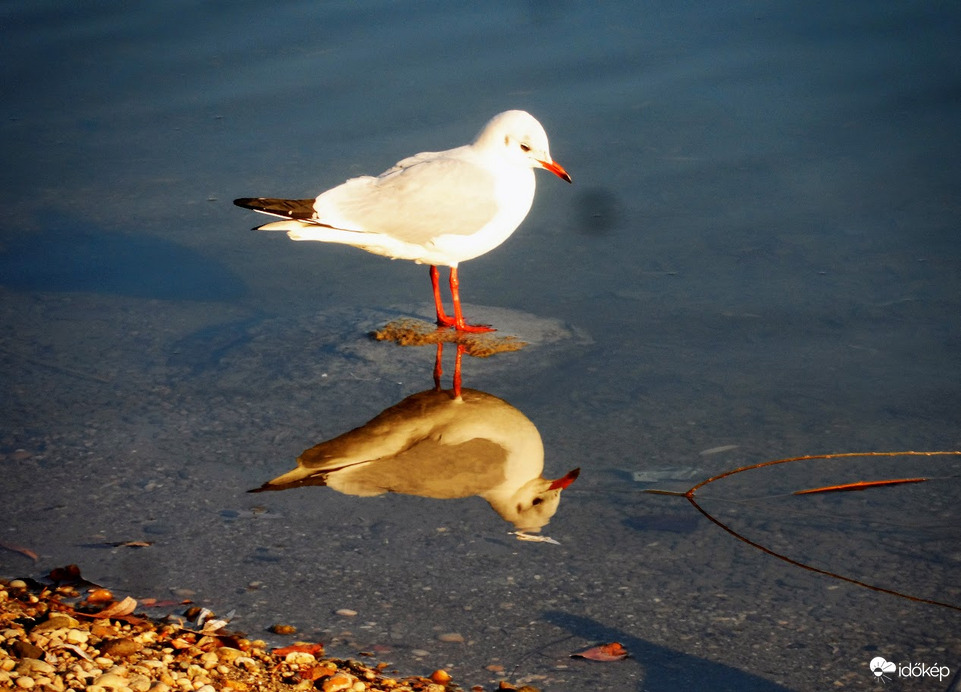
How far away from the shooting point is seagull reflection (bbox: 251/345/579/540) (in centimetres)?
410

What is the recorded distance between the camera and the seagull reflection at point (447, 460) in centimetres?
410

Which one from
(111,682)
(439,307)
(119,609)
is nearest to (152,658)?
(111,682)

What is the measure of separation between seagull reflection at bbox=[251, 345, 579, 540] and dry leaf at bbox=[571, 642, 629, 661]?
63 cm

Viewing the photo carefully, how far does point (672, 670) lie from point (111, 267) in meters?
4.22

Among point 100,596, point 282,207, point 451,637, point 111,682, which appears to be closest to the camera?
point 111,682

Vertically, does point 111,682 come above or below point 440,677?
above

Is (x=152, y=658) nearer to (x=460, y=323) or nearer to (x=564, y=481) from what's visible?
(x=564, y=481)

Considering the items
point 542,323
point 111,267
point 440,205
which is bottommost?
point 542,323

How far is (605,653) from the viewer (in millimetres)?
3262

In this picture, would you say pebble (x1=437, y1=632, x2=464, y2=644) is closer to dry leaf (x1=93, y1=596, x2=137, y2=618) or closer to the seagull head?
dry leaf (x1=93, y1=596, x2=137, y2=618)

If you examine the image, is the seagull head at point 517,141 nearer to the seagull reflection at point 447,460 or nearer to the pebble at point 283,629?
the seagull reflection at point 447,460

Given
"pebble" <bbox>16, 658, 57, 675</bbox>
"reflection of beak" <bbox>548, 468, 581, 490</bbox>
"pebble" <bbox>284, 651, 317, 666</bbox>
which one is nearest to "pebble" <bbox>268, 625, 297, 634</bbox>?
"pebble" <bbox>284, 651, 317, 666</bbox>

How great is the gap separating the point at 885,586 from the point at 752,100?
4828 millimetres

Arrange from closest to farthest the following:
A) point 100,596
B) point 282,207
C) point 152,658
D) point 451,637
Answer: point 152,658 < point 451,637 < point 100,596 < point 282,207
